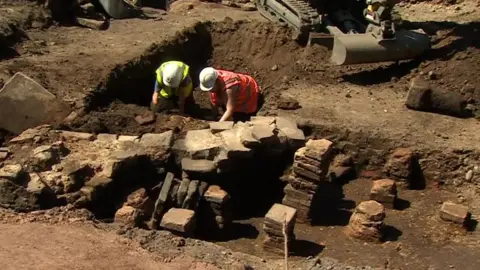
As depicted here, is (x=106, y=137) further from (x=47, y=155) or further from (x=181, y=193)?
(x=181, y=193)

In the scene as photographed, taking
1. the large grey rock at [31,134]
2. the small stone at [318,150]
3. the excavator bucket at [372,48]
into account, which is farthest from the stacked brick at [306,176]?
the excavator bucket at [372,48]

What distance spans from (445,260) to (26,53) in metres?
6.41

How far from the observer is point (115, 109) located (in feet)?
30.2

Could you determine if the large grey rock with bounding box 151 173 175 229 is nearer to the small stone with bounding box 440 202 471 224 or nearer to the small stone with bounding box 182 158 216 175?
Answer: the small stone with bounding box 182 158 216 175

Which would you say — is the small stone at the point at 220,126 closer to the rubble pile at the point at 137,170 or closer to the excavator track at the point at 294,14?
the rubble pile at the point at 137,170

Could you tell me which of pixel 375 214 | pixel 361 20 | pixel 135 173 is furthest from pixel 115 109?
pixel 361 20

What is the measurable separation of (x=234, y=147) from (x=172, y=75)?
2075 mm

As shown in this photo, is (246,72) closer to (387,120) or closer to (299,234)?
(387,120)

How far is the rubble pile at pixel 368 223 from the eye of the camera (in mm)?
7383

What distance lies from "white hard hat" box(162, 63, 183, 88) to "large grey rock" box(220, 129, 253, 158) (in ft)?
5.62

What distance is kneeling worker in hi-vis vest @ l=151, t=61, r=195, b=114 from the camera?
939cm

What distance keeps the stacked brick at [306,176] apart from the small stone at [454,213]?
1.41 meters

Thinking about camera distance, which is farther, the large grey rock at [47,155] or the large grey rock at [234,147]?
the large grey rock at [234,147]

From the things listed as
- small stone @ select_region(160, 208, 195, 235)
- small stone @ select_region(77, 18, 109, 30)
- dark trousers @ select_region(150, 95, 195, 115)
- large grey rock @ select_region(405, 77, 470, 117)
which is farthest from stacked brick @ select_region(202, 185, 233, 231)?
small stone @ select_region(77, 18, 109, 30)
